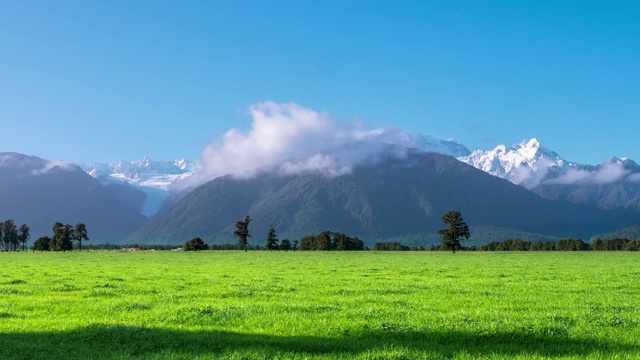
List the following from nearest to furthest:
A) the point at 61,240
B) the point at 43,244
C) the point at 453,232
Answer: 1. the point at 453,232
2. the point at 61,240
3. the point at 43,244

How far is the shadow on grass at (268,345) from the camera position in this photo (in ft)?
48.1

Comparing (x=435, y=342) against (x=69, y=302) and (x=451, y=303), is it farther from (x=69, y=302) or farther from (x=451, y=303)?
(x=69, y=302)

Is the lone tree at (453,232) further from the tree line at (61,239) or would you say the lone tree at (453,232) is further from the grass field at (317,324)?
the grass field at (317,324)

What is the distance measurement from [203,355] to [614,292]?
24.0 meters

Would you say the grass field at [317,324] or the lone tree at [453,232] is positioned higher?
the lone tree at [453,232]

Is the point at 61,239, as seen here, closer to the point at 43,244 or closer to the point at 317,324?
the point at 43,244

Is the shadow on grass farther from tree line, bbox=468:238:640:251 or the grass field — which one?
tree line, bbox=468:238:640:251

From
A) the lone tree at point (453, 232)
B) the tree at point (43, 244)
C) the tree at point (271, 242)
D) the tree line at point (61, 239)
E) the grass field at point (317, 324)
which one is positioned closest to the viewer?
the grass field at point (317, 324)

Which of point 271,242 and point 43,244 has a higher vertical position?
point 271,242

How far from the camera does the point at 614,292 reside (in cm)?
3012

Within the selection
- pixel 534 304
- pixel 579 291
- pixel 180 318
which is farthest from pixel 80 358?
pixel 579 291

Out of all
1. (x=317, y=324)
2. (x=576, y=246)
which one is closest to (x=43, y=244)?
(x=576, y=246)

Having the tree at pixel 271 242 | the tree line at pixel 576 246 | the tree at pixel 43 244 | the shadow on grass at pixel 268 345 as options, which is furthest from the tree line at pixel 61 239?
the shadow on grass at pixel 268 345

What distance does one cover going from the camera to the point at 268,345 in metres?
15.6
